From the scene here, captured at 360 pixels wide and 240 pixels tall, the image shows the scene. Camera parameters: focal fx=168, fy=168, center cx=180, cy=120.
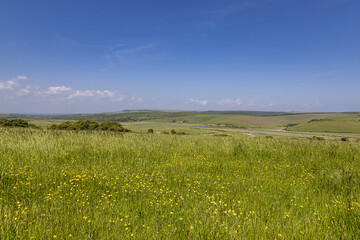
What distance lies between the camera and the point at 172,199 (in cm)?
375

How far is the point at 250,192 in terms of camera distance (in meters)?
4.13

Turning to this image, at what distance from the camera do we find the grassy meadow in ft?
8.68

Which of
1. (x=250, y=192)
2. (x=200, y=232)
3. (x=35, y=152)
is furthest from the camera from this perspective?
(x=35, y=152)

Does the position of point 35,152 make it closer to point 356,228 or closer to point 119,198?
point 119,198

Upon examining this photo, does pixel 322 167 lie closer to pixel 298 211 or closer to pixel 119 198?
pixel 298 211

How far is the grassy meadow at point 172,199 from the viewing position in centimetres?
265

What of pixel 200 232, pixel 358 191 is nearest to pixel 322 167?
pixel 358 191

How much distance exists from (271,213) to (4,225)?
14.8ft

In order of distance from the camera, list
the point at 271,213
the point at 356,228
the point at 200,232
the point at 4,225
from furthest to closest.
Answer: the point at 271,213
the point at 356,228
the point at 200,232
the point at 4,225

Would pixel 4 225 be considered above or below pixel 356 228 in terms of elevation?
above

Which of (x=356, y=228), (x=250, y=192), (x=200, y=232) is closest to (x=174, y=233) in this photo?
(x=200, y=232)

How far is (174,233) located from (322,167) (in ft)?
21.7

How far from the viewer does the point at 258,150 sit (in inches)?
339

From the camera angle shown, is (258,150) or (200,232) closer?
(200,232)
